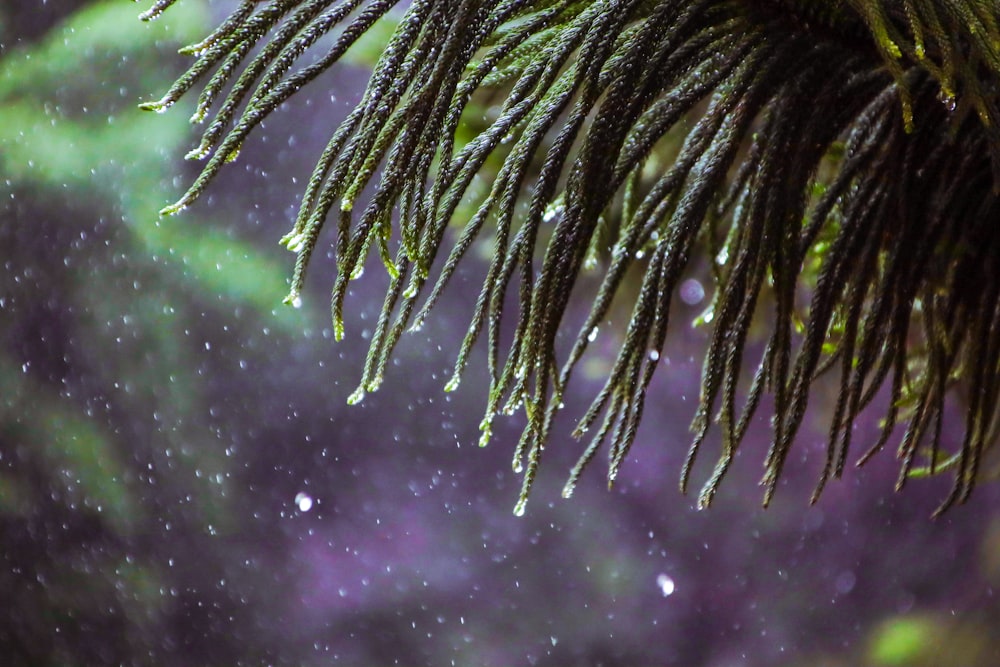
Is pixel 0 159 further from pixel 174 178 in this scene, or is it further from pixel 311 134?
pixel 311 134

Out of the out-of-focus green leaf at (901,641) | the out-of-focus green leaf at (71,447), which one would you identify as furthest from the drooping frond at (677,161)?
the out-of-focus green leaf at (71,447)

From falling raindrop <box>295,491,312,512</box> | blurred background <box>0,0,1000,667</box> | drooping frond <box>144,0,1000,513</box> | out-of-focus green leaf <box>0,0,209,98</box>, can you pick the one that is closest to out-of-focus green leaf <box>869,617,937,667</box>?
blurred background <box>0,0,1000,667</box>

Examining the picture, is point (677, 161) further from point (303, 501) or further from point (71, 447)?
point (71, 447)

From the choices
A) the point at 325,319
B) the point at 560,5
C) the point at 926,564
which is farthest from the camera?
the point at 325,319

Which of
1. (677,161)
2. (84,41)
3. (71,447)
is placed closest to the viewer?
(677,161)

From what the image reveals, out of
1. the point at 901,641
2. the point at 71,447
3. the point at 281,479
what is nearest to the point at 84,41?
the point at 71,447

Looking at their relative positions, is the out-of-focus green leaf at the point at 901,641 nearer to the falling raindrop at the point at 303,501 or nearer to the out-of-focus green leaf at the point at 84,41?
the falling raindrop at the point at 303,501

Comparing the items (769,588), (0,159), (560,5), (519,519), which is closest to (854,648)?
(769,588)
